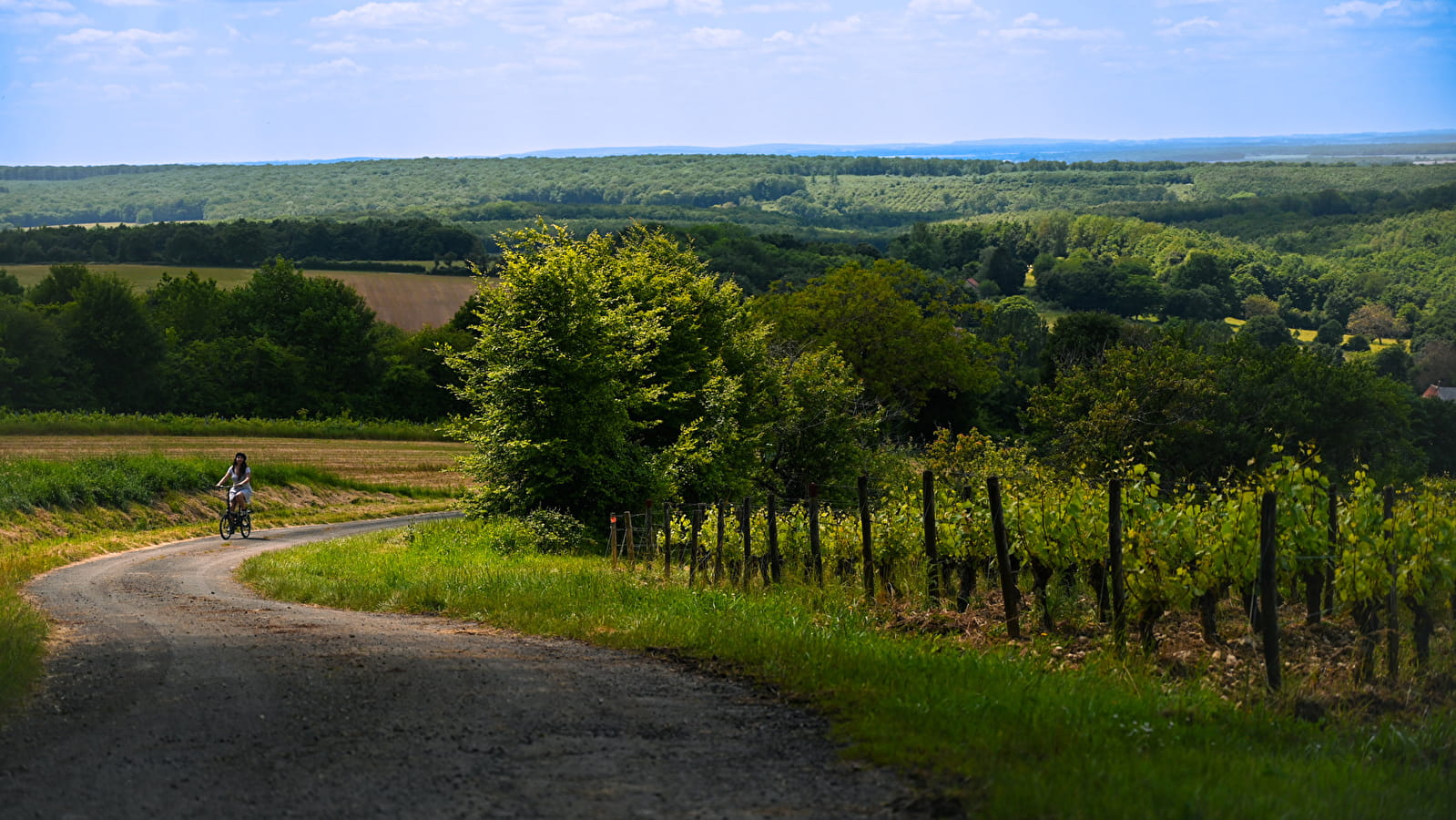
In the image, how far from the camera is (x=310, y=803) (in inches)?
255

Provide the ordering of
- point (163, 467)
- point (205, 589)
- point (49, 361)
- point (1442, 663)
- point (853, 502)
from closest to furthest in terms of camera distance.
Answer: point (1442, 663)
point (205, 589)
point (163, 467)
point (853, 502)
point (49, 361)

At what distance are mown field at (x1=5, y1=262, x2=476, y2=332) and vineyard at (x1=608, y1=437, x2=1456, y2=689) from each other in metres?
106

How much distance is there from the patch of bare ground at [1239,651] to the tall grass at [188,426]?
178 feet

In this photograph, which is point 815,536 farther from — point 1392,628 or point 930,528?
point 1392,628

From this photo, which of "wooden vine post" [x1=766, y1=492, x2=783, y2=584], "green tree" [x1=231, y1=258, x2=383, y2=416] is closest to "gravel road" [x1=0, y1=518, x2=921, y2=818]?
"wooden vine post" [x1=766, y1=492, x2=783, y2=584]

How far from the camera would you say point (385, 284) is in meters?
132

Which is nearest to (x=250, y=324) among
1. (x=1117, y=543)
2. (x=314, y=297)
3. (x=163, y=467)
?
(x=314, y=297)

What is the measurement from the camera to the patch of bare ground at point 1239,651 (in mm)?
9438

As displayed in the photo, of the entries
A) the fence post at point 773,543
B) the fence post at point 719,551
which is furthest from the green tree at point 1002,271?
the fence post at point 773,543

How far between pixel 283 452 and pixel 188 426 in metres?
9.66

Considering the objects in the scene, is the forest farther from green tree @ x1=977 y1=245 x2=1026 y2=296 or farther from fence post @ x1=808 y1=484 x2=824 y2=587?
fence post @ x1=808 y1=484 x2=824 y2=587

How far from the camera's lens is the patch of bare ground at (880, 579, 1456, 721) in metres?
9.44

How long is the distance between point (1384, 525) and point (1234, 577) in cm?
130

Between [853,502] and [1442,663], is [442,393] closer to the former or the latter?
[853,502]
